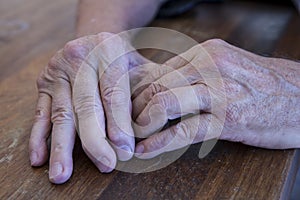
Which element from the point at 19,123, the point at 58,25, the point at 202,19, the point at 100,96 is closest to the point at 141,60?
the point at 100,96

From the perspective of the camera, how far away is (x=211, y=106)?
24.0 inches

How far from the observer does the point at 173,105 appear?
603 millimetres

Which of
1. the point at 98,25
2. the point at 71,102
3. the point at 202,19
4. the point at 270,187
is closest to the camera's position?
the point at 270,187

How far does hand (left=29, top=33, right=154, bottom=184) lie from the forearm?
154 mm

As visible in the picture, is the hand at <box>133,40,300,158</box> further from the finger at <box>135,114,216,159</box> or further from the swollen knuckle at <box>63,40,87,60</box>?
the swollen knuckle at <box>63,40,87,60</box>

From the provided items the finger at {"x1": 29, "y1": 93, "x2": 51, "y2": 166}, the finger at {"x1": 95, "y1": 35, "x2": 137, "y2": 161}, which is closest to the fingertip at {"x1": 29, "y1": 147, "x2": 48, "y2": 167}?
the finger at {"x1": 29, "y1": 93, "x2": 51, "y2": 166}

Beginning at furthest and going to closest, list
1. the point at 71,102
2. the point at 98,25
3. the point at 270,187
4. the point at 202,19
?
Answer: the point at 202,19, the point at 98,25, the point at 71,102, the point at 270,187

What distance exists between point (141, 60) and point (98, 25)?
201mm

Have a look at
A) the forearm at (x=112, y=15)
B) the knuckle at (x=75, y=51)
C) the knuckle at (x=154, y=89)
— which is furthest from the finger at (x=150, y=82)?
the forearm at (x=112, y=15)

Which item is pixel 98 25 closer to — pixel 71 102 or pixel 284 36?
pixel 71 102

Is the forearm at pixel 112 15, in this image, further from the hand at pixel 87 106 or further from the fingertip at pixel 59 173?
the fingertip at pixel 59 173

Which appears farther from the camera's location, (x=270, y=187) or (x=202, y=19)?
(x=202, y=19)

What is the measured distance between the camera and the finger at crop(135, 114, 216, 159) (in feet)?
1.98

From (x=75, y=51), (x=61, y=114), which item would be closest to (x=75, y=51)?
(x=75, y=51)
